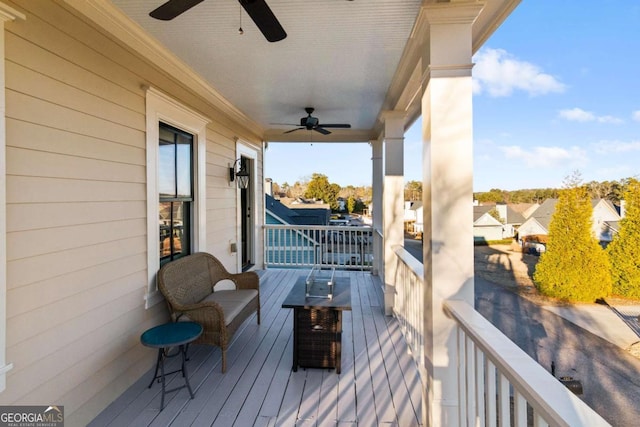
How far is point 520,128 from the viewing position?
631 cm

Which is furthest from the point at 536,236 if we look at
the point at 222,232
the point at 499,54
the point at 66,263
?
the point at 66,263

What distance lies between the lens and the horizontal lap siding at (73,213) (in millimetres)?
1606

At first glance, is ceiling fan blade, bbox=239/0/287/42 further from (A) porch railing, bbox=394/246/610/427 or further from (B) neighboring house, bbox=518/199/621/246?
(B) neighboring house, bbox=518/199/621/246

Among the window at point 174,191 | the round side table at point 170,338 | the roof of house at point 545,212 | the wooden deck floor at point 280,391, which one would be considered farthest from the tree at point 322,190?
the round side table at point 170,338

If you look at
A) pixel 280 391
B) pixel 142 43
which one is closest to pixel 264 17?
pixel 142 43

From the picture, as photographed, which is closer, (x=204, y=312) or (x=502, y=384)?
(x=502, y=384)

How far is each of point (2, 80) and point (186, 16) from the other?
1.19m

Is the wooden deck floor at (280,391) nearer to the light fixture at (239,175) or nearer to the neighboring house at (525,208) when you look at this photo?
the light fixture at (239,175)

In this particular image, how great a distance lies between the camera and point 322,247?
22.2 ft

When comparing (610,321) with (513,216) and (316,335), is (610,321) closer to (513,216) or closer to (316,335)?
(513,216)

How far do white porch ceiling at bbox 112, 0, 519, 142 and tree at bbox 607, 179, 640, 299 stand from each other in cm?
188

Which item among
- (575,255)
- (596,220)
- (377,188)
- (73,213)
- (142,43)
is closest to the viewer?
(73,213)

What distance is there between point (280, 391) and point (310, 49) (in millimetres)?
2835

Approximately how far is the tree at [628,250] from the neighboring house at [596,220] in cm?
16
